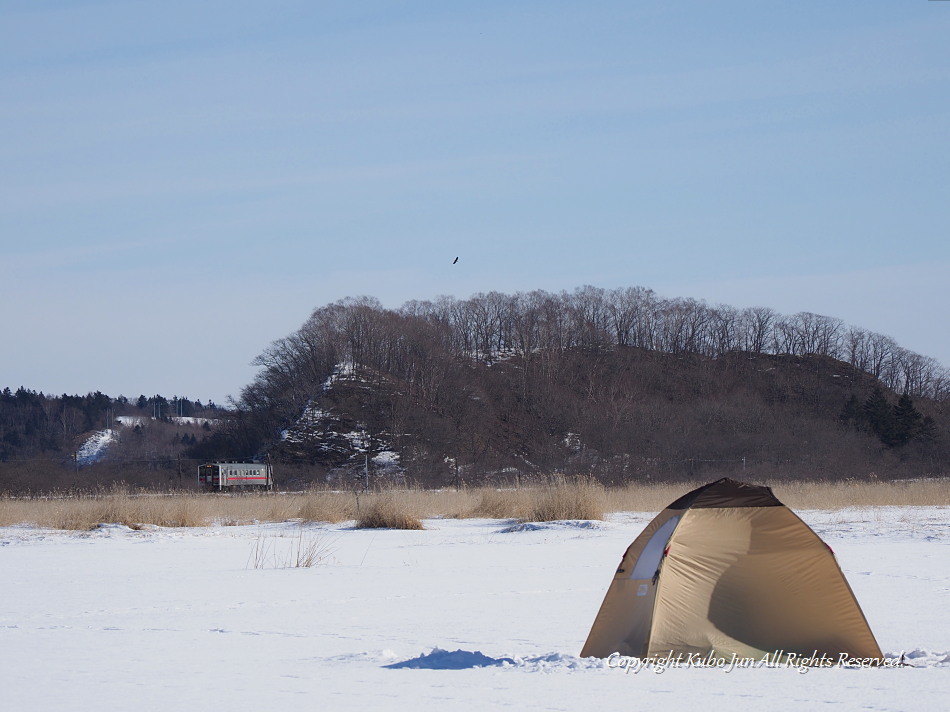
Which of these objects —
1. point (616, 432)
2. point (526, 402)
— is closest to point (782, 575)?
point (616, 432)

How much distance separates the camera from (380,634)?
1010cm

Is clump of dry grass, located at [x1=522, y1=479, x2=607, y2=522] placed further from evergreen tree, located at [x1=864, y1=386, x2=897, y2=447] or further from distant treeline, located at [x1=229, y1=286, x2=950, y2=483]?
evergreen tree, located at [x1=864, y1=386, x2=897, y2=447]

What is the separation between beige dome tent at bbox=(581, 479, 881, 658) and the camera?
326 inches

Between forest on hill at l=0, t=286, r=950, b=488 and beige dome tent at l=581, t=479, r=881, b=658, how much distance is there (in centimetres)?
4479

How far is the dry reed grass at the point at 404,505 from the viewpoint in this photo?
2650 cm

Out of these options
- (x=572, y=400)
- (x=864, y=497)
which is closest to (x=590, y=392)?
(x=572, y=400)

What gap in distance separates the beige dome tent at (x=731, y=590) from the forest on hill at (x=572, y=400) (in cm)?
4479

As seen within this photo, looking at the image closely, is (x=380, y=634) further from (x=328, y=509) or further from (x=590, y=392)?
(x=590, y=392)

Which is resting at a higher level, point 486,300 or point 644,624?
point 486,300

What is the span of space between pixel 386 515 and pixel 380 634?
16.9 meters

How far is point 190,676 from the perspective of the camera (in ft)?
26.5

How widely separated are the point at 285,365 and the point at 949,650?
9649cm

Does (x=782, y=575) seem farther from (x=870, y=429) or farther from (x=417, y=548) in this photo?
(x=870, y=429)

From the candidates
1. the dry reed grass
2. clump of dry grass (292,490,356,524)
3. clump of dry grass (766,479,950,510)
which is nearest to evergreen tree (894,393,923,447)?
the dry reed grass
